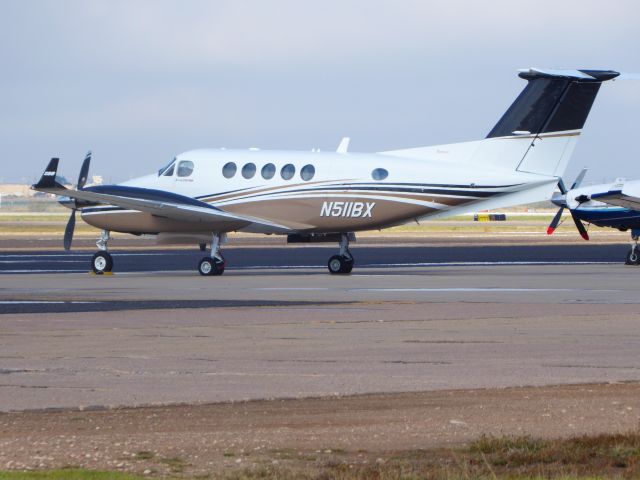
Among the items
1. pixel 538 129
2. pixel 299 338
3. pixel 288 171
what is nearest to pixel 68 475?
pixel 299 338

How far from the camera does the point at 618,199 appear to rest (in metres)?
41.2

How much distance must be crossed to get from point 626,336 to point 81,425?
9597mm

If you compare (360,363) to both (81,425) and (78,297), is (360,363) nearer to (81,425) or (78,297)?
(81,425)

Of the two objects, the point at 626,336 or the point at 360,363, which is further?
the point at 626,336

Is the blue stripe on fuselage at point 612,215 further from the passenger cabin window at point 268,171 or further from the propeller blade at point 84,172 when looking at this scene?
the propeller blade at point 84,172

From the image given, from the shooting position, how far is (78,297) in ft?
85.0

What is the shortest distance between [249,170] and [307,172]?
1731mm

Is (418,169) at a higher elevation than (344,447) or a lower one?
higher

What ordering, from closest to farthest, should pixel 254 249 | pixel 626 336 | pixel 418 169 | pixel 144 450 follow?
pixel 144 450, pixel 626 336, pixel 418 169, pixel 254 249

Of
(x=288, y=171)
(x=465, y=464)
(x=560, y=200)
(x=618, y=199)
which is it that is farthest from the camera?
(x=560, y=200)

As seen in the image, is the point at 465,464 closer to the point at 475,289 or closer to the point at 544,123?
the point at 475,289

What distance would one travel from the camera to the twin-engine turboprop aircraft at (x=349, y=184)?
33.8 m

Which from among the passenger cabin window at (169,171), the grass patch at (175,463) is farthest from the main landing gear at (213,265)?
the grass patch at (175,463)

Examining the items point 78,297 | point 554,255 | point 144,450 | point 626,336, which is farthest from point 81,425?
point 554,255
